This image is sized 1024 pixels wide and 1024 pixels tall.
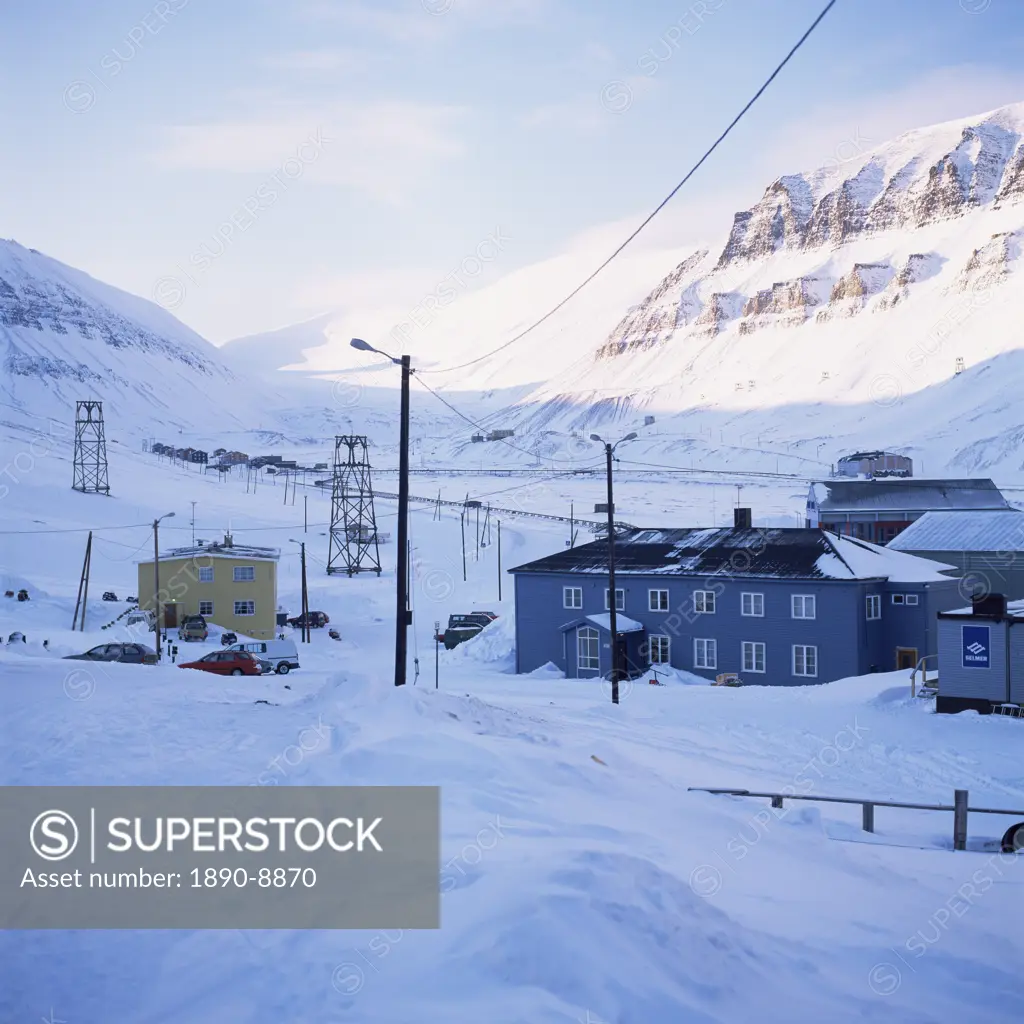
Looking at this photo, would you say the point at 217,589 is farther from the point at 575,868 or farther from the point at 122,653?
the point at 575,868

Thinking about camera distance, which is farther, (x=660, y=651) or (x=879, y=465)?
(x=879, y=465)

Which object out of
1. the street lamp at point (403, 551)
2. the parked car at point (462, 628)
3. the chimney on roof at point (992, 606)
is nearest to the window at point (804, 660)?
the chimney on roof at point (992, 606)

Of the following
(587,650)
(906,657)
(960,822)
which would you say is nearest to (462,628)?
Answer: (587,650)

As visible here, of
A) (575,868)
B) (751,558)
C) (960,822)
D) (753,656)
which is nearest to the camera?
(575,868)

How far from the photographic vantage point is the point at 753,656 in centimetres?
3928

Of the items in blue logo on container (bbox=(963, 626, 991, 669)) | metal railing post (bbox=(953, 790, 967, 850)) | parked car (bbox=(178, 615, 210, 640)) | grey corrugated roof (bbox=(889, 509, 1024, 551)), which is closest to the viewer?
metal railing post (bbox=(953, 790, 967, 850))

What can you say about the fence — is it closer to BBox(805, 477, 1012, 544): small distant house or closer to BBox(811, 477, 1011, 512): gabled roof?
BBox(805, 477, 1012, 544): small distant house

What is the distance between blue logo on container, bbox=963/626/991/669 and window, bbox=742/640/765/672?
44.1ft

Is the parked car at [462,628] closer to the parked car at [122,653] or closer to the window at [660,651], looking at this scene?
the window at [660,651]

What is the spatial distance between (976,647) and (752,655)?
45.8ft

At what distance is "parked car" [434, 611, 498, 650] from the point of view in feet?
169

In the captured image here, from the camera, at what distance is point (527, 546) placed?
286 feet

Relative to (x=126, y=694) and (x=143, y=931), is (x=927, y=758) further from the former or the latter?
(x=143, y=931)

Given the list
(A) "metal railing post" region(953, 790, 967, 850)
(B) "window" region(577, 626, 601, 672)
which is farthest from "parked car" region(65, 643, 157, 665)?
(A) "metal railing post" region(953, 790, 967, 850)
